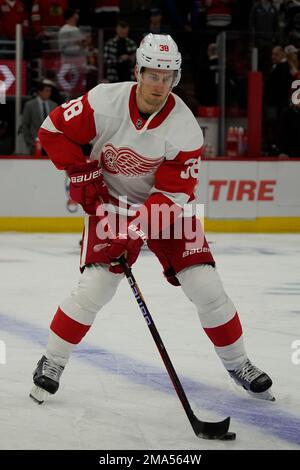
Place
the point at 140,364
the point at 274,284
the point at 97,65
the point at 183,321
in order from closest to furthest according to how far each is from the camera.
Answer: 1. the point at 140,364
2. the point at 183,321
3. the point at 274,284
4. the point at 97,65

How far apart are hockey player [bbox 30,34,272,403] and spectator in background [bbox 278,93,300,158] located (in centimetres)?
649

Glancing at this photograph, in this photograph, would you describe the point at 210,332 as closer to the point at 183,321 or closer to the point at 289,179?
the point at 183,321

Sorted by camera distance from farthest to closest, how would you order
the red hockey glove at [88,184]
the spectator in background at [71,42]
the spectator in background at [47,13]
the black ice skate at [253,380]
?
the spectator in background at [47,13] → the spectator in background at [71,42] → the black ice skate at [253,380] → the red hockey glove at [88,184]

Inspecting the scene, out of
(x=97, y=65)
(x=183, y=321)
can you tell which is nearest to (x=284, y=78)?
(x=97, y=65)

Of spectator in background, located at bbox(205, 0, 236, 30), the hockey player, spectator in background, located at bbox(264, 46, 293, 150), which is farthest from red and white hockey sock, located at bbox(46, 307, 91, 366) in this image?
spectator in background, located at bbox(205, 0, 236, 30)

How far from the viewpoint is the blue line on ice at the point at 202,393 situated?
3.25 meters

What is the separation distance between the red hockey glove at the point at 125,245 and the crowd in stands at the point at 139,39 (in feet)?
20.5

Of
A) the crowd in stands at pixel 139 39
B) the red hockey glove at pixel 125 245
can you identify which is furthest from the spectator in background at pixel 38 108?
the red hockey glove at pixel 125 245

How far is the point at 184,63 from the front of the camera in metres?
9.78

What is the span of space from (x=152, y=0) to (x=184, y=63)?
1.56m

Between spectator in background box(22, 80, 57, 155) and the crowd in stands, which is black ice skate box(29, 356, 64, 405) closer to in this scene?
spectator in background box(22, 80, 57, 155)

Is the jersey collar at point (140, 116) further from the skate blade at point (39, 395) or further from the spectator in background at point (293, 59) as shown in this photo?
the spectator in background at point (293, 59)

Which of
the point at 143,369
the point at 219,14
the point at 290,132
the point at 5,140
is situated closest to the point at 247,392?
the point at 143,369

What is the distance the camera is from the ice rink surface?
3.09 metres
